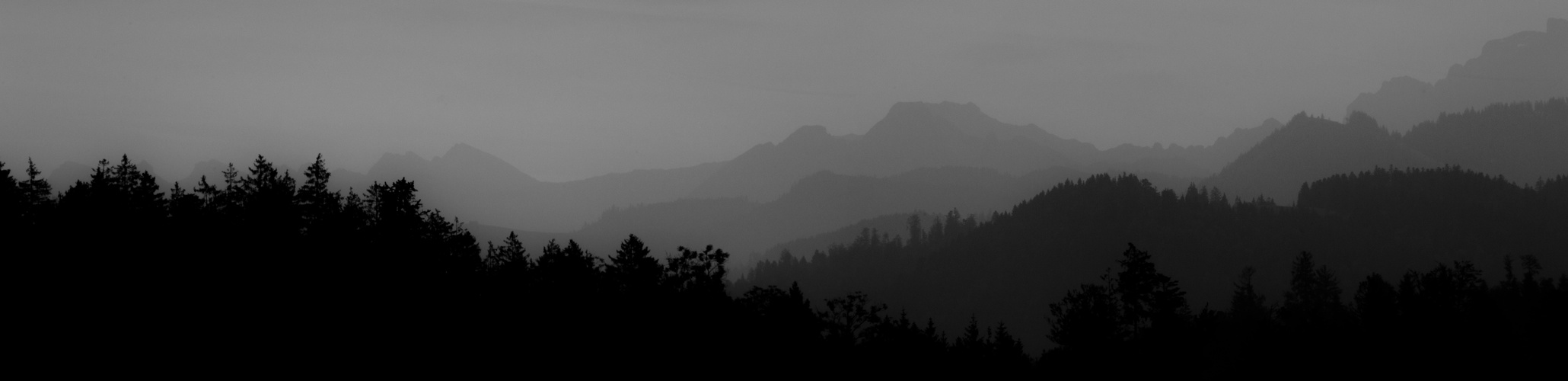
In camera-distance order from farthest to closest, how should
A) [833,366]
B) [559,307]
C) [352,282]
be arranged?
1. [833,366]
2. [559,307]
3. [352,282]

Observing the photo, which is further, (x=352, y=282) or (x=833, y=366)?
(x=833, y=366)

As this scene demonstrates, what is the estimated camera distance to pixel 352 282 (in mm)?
73250

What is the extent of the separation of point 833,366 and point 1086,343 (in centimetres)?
2123

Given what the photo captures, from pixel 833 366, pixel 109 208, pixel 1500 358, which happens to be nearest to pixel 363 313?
pixel 109 208

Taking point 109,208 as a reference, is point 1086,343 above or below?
below

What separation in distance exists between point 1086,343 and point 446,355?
41.6 metres

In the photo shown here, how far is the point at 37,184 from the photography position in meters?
97.0

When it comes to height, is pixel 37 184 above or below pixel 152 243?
above

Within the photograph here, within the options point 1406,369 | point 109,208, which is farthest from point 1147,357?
point 109,208

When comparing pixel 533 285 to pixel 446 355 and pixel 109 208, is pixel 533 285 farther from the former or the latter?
pixel 109 208

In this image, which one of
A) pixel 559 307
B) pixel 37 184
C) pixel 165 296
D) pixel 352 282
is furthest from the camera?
pixel 37 184

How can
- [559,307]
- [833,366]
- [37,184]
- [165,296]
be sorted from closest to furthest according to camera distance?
[165,296]
[559,307]
[833,366]
[37,184]

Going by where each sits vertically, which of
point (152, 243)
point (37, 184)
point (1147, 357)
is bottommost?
point (1147, 357)

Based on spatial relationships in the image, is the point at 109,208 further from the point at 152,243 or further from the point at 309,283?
the point at 309,283
